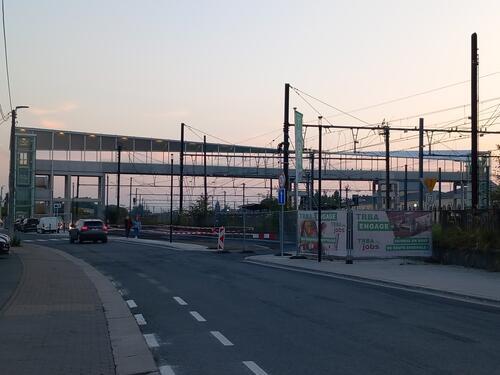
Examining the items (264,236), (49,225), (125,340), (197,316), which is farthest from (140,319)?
(49,225)

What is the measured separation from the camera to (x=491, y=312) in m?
13.8

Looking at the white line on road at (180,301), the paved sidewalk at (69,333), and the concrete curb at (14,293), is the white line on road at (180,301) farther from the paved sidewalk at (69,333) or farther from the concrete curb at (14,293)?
the concrete curb at (14,293)

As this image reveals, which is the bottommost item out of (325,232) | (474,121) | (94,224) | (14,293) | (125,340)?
(125,340)

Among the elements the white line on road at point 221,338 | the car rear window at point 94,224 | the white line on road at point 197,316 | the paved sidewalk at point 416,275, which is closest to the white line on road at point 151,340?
the white line on road at point 221,338

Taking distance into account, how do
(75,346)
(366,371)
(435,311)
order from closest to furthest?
1. (366,371)
2. (75,346)
3. (435,311)

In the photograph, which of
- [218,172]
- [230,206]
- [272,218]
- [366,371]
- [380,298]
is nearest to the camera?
[366,371]

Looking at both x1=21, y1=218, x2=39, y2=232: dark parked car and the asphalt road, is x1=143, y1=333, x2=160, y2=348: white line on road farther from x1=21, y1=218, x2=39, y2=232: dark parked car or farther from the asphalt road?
x1=21, y1=218, x2=39, y2=232: dark parked car

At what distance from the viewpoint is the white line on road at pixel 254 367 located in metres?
8.05

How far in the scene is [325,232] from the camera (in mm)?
28406

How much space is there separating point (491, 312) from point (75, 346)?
855 cm

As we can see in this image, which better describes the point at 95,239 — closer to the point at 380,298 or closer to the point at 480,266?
the point at 480,266

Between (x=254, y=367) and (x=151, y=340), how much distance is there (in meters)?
2.51

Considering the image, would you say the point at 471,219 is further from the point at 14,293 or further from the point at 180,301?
the point at 14,293

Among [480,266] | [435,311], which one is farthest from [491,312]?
[480,266]
